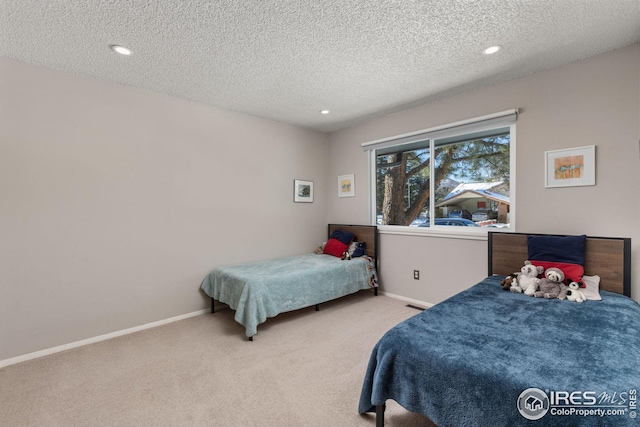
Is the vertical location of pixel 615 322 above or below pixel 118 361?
above

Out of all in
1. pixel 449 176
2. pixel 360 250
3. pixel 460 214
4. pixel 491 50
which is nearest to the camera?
pixel 491 50

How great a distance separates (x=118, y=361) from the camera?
237cm

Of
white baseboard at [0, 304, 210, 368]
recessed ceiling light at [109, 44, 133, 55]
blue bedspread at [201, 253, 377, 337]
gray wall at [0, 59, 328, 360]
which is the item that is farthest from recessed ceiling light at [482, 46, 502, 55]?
white baseboard at [0, 304, 210, 368]

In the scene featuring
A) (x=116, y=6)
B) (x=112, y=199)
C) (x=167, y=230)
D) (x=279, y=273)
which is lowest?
(x=279, y=273)

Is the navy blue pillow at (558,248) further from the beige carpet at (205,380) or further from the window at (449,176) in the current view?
the beige carpet at (205,380)

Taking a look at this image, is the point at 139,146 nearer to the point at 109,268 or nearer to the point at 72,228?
the point at 72,228

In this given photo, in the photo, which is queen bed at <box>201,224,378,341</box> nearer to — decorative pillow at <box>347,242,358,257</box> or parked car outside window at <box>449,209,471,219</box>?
decorative pillow at <box>347,242,358,257</box>

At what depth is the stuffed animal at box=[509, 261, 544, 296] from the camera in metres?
2.24

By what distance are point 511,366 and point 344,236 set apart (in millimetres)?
3121

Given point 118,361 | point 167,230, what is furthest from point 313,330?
point 167,230

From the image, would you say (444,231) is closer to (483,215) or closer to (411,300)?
(483,215)

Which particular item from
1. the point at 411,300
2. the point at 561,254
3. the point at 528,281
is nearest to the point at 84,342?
the point at 411,300

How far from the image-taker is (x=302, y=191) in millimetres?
4441

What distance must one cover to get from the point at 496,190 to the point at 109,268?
4036mm
